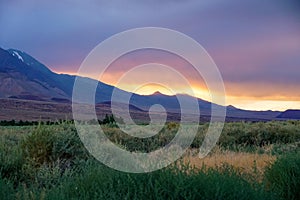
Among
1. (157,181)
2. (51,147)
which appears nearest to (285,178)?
(157,181)

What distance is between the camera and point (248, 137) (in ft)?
99.3

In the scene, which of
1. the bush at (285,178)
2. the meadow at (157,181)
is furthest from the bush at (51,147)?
the bush at (285,178)

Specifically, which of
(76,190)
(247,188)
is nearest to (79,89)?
(76,190)

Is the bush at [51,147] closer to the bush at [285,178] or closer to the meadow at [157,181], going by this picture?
the meadow at [157,181]

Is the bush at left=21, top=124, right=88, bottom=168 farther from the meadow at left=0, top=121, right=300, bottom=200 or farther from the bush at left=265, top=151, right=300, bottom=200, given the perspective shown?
the bush at left=265, top=151, right=300, bottom=200

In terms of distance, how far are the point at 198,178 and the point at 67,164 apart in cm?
759

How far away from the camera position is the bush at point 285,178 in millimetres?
8727

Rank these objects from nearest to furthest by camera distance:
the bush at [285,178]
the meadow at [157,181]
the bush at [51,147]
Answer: the meadow at [157,181] < the bush at [285,178] < the bush at [51,147]

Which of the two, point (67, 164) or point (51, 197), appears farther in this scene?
point (67, 164)

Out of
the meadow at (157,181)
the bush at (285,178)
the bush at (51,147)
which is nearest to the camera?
the meadow at (157,181)

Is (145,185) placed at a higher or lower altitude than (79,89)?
lower

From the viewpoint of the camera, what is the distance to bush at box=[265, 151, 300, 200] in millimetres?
8727

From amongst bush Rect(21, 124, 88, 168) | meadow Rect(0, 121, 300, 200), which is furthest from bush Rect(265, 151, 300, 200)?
bush Rect(21, 124, 88, 168)

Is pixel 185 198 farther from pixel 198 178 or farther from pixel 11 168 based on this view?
pixel 11 168
